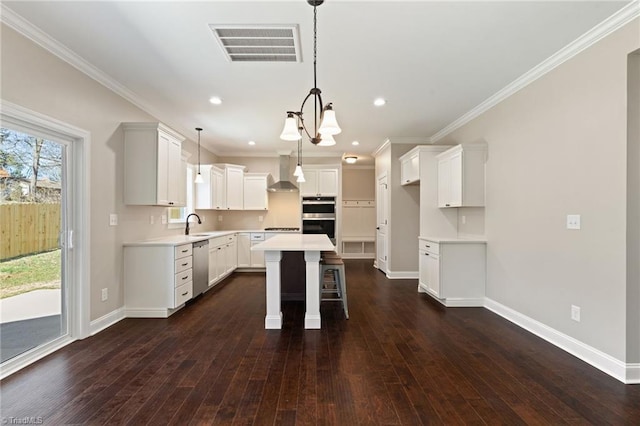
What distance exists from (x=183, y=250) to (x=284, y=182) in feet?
10.3

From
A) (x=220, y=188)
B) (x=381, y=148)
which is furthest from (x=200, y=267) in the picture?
(x=381, y=148)

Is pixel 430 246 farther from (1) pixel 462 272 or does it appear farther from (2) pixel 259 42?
(2) pixel 259 42

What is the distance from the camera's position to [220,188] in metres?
6.48

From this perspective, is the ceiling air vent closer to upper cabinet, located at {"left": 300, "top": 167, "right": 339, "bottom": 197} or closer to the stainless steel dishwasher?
the stainless steel dishwasher

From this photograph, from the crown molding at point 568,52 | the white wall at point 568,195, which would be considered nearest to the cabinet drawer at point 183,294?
the white wall at point 568,195

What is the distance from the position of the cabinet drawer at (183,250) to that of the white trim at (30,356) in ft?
4.22

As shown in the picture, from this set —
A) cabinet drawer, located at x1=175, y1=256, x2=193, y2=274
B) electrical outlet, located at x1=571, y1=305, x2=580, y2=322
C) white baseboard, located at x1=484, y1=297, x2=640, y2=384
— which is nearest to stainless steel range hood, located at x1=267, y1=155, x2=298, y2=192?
cabinet drawer, located at x1=175, y1=256, x2=193, y2=274

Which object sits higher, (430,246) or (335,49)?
(335,49)

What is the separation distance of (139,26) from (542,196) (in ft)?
13.0

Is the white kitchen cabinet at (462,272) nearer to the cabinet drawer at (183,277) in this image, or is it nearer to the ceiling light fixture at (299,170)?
the ceiling light fixture at (299,170)

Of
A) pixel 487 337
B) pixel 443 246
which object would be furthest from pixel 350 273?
pixel 487 337

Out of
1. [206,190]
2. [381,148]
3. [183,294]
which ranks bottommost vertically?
[183,294]

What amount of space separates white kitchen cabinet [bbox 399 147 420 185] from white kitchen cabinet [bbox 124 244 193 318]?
3.89m

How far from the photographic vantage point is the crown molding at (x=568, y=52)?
2.22m
